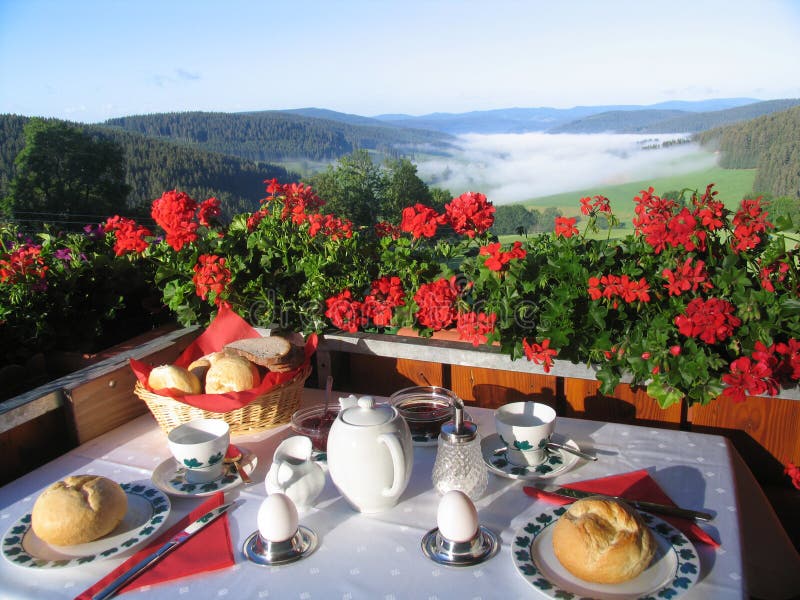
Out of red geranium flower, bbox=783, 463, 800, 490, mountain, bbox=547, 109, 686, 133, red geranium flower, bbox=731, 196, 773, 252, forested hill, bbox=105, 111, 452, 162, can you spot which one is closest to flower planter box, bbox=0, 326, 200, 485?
red geranium flower, bbox=731, 196, 773, 252

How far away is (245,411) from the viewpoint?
1.31m

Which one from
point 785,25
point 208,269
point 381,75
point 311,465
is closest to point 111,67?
point 381,75

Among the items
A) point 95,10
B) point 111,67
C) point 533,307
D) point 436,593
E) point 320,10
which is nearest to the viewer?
point 436,593

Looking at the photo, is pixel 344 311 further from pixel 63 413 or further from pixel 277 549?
pixel 277 549

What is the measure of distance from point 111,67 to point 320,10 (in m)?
11.4

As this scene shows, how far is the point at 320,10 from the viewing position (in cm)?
649

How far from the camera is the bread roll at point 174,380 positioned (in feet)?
4.29

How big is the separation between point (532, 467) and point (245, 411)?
2.10ft

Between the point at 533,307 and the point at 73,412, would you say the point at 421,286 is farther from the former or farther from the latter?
the point at 73,412

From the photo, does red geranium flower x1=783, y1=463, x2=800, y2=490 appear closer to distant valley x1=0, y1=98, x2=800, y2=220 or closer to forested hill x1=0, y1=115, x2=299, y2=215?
distant valley x1=0, y1=98, x2=800, y2=220

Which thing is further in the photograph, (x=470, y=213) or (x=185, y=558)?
(x=470, y=213)

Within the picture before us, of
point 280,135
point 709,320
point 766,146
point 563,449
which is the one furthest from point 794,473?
point 280,135

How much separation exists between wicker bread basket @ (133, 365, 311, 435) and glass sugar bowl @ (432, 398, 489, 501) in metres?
0.48

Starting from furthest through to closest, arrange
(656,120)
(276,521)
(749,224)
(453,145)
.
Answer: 1. (656,120)
2. (453,145)
3. (749,224)
4. (276,521)
